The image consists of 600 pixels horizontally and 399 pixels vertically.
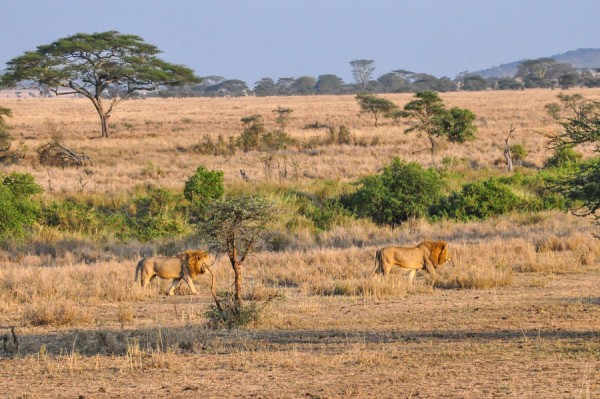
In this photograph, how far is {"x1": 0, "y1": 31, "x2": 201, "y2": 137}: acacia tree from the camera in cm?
4478

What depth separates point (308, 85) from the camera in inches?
5364

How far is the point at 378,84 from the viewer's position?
140 meters

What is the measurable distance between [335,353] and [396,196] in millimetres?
14574

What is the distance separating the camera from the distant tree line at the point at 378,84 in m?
119

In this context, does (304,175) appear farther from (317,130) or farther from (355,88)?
(355,88)

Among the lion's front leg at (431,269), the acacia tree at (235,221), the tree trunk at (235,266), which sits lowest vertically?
the lion's front leg at (431,269)

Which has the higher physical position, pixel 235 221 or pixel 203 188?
pixel 235 221

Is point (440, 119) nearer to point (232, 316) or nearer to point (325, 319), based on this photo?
point (325, 319)

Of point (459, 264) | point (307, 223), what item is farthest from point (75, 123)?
point (459, 264)

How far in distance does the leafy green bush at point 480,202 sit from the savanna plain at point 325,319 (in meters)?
0.78

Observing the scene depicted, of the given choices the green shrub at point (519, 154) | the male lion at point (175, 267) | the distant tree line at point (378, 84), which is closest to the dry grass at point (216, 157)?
the green shrub at point (519, 154)

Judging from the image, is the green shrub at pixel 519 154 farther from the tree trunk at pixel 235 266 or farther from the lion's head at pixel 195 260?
the tree trunk at pixel 235 266

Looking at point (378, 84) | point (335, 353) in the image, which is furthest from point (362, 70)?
point (335, 353)

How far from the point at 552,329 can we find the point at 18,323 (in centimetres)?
695
